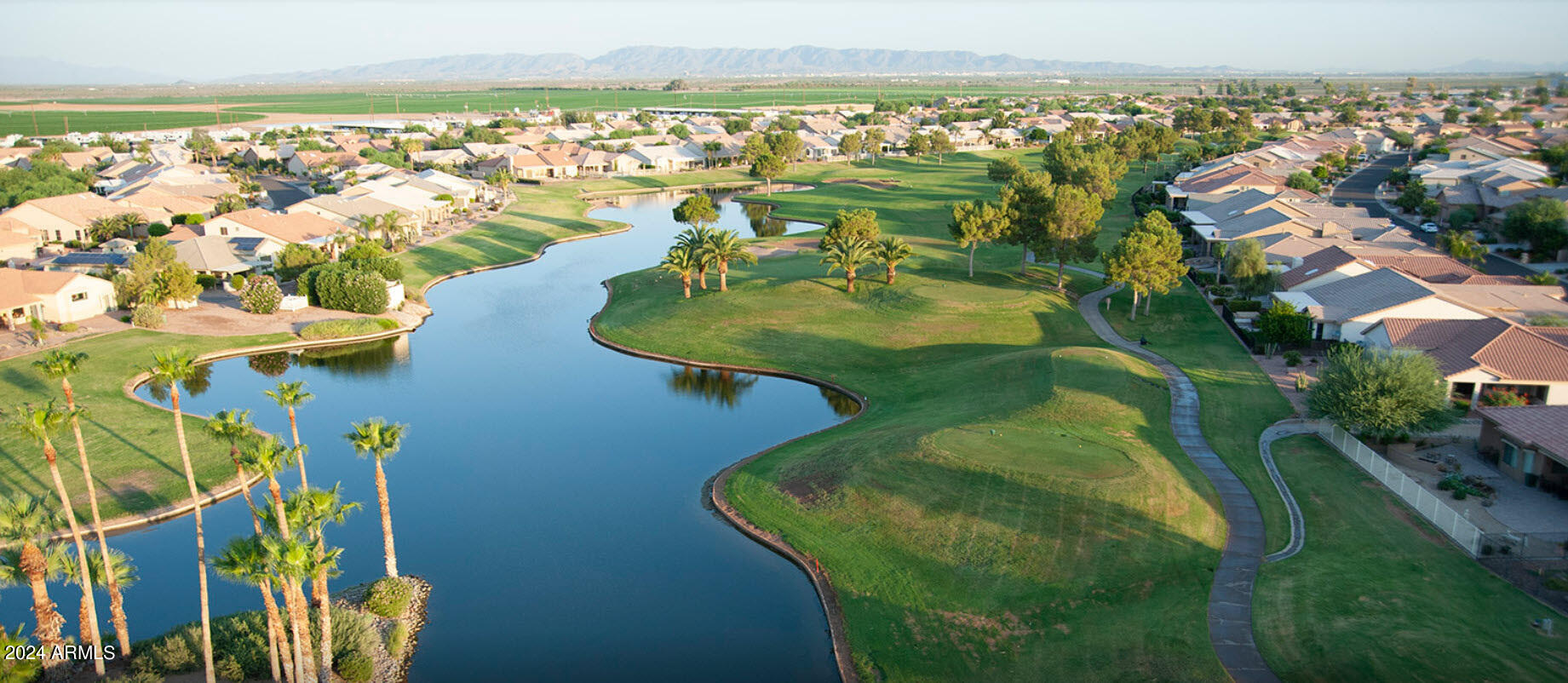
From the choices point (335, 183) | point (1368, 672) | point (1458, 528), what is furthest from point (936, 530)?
point (335, 183)

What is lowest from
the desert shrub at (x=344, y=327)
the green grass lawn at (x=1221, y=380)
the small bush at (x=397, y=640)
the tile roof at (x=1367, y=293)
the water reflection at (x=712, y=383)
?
the small bush at (x=397, y=640)

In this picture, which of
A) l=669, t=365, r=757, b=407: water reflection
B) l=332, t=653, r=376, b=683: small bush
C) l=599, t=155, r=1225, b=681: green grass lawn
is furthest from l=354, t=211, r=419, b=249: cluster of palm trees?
l=332, t=653, r=376, b=683: small bush

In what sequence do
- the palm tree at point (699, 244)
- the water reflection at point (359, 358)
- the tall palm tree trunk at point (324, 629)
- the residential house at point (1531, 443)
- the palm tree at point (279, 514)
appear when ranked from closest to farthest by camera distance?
1. the palm tree at point (279, 514)
2. the tall palm tree trunk at point (324, 629)
3. the residential house at point (1531, 443)
4. the water reflection at point (359, 358)
5. the palm tree at point (699, 244)

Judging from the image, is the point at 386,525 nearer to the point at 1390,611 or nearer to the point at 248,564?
the point at 248,564

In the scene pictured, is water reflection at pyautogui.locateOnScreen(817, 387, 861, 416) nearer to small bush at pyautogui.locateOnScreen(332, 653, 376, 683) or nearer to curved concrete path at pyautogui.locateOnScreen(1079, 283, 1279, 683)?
curved concrete path at pyautogui.locateOnScreen(1079, 283, 1279, 683)

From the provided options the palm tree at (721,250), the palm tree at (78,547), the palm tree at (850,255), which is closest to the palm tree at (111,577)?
the palm tree at (78,547)

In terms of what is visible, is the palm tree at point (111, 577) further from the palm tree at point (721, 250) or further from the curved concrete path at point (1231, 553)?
the palm tree at point (721, 250)
